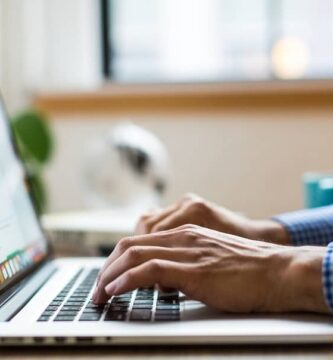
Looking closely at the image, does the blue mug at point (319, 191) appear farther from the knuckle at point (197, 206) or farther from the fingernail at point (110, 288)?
the fingernail at point (110, 288)

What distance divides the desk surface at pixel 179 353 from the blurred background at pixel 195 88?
139 cm

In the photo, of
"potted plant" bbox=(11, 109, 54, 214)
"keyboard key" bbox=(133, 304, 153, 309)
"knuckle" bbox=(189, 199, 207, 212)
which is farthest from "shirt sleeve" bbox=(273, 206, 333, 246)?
"potted plant" bbox=(11, 109, 54, 214)

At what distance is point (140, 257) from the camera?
0.63 m

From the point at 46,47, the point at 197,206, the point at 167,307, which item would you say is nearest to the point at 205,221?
the point at 197,206

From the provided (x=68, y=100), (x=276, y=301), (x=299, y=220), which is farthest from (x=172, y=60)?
(x=276, y=301)

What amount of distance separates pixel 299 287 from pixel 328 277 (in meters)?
0.02

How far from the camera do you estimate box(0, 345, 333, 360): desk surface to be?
1.69 feet

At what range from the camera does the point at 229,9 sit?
222 centimetres

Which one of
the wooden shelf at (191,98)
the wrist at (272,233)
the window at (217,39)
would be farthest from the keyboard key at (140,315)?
the window at (217,39)

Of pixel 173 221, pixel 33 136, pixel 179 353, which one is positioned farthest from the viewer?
pixel 33 136

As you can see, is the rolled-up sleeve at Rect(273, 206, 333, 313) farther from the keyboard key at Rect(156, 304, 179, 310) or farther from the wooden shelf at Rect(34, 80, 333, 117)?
the wooden shelf at Rect(34, 80, 333, 117)

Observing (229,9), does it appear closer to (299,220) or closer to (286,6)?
(286,6)

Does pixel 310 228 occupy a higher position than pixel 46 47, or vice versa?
pixel 46 47

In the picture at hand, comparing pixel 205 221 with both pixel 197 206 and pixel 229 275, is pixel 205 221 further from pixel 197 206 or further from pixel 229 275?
pixel 229 275
